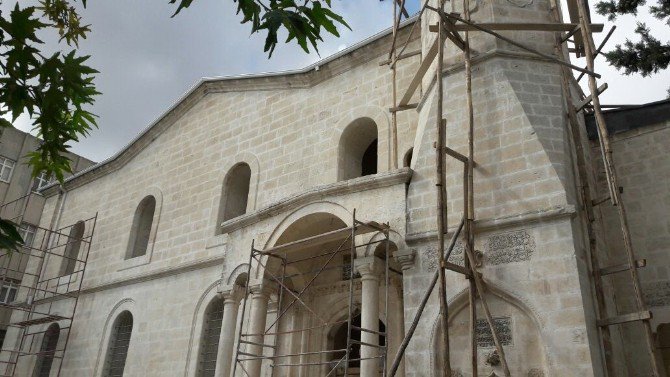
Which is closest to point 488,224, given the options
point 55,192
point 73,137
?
point 73,137

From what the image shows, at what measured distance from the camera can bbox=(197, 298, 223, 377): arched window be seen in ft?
36.6

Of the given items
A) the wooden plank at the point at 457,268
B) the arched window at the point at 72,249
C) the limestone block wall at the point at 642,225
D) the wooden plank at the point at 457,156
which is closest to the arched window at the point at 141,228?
the arched window at the point at 72,249

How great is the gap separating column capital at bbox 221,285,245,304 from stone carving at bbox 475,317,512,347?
4349 mm

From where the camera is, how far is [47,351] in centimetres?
1459

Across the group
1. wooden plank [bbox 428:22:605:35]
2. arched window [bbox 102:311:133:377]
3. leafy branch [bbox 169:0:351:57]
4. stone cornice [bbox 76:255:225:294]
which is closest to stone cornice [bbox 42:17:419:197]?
wooden plank [bbox 428:22:605:35]

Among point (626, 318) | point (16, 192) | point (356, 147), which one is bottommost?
point (626, 318)

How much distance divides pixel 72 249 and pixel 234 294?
31.2 ft

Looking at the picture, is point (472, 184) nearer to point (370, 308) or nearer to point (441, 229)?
point (441, 229)

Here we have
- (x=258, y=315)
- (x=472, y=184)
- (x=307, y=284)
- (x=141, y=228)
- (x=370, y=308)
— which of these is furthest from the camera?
(x=141, y=228)

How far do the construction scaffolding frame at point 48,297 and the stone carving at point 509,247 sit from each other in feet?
38.9

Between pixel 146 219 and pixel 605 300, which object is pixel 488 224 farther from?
pixel 146 219

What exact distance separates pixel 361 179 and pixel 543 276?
9.16ft

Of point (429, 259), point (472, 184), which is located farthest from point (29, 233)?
point (472, 184)

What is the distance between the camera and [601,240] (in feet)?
24.9
